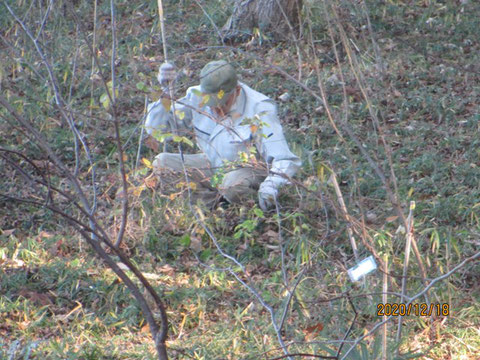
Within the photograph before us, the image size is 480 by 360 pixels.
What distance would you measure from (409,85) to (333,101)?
0.79m

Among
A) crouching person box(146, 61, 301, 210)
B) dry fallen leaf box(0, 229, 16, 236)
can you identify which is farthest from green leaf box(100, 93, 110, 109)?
dry fallen leaf box(0, 229, 16, 236)

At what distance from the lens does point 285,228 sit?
512cm

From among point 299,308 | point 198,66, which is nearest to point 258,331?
point 299,308

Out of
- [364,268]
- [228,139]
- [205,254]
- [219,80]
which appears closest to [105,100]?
[364,268]

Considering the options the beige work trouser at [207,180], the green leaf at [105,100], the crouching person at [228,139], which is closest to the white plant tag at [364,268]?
the green leaf at [105,100]

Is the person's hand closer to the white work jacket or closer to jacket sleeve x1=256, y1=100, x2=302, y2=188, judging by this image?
the white work jacket

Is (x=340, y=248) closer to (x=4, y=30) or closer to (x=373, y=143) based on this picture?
(x=373, y=143)

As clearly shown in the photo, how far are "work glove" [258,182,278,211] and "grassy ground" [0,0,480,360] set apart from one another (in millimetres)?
108

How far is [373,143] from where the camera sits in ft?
20.9

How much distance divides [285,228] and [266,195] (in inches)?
10.0

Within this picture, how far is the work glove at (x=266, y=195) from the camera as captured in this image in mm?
5160

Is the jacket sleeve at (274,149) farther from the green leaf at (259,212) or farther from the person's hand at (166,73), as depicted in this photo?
the person's hand at (166,73)
